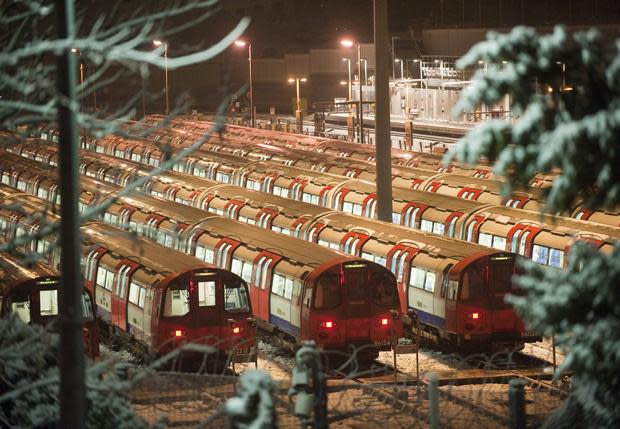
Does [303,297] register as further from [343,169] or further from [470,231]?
[343,169]

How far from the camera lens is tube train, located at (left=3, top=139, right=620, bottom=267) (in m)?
26.3

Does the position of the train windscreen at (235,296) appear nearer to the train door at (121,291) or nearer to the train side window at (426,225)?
the train door at (121,291)

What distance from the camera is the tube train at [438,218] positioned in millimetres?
26328

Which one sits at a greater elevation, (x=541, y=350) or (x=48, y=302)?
(x=48, y=302)

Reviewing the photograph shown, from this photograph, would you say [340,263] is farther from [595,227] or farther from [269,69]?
[269,69]

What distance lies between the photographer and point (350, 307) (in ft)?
77.9

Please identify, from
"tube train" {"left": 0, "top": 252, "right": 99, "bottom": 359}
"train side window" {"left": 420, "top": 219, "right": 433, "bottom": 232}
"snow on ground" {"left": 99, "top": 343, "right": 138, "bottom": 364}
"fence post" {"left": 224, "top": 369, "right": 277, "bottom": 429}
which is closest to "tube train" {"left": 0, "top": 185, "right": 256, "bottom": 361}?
"snow on ground" {"left": 99, "top": 343, "right": 138, "bottom": 364}

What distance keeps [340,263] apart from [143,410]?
979cm

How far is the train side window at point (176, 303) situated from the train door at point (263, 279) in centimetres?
288

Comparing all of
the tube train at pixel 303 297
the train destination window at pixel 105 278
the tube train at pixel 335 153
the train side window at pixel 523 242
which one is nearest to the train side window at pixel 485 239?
the train side window at pixel 523 242

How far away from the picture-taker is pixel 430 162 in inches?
1758

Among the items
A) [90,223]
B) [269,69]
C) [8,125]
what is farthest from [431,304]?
[269,69]

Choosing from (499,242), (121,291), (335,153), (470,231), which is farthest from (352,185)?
(335,153)

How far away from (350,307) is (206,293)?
274 centimetres
